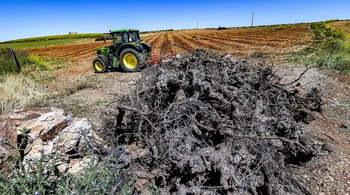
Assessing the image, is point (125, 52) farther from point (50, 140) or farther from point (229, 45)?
point (229, 45)

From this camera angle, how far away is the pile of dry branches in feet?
6.79

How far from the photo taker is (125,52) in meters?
8.06

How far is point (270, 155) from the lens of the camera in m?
2.19

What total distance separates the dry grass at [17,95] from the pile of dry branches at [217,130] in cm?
311

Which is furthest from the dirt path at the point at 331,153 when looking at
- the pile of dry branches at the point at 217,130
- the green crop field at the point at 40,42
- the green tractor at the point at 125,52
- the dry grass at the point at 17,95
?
the green crop field at the point at 40,42

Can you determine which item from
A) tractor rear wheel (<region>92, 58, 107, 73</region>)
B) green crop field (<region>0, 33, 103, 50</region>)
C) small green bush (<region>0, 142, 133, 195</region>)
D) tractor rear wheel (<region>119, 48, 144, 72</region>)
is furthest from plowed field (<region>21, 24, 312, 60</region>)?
green crop field (<region>0, 33, 103, 50</region>)

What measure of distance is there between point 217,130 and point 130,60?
689cm

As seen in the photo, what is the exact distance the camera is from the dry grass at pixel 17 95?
469cm

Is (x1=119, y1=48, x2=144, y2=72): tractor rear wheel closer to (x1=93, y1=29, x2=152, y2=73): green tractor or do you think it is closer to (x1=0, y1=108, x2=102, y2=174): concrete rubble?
(x1=93, y1=29, x2=152, y2=73): green tractor

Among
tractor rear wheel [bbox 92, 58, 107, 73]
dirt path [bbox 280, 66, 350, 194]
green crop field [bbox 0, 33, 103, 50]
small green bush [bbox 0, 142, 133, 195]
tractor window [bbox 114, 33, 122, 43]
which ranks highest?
green crop field [bbox 0, 33, 103, 50]

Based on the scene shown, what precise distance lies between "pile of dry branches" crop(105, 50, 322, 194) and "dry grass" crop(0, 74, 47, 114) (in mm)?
3108

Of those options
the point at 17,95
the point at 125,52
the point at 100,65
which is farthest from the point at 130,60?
the point at 17,95

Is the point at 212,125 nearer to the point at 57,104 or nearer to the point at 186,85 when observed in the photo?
the point at 186,85

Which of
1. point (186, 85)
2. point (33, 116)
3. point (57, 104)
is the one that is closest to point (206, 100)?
point (186, 85)
